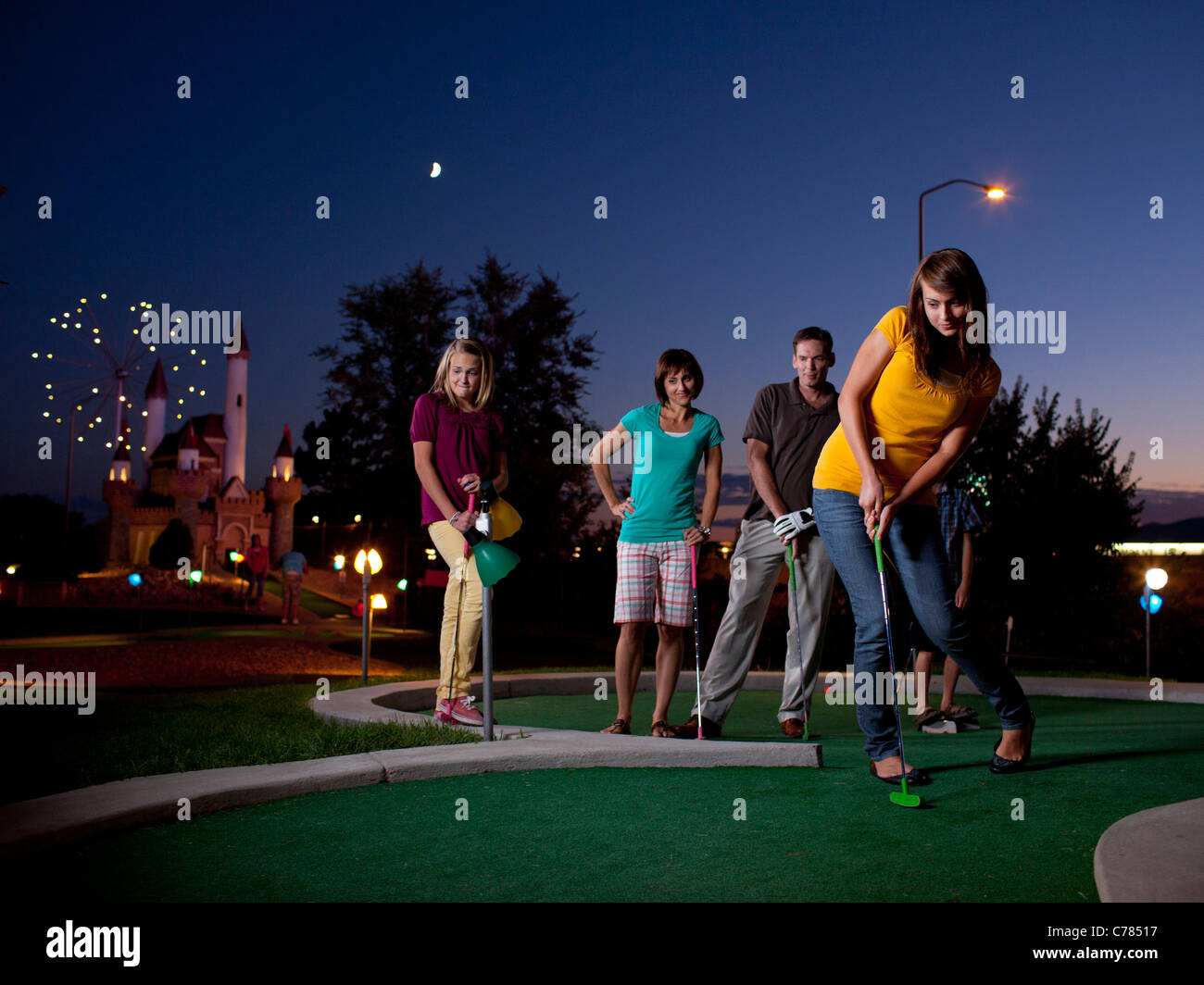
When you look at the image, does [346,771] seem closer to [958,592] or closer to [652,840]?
[652,840]

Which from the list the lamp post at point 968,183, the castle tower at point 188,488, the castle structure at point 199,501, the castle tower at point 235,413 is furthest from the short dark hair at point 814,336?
the castle tower at point 235,413

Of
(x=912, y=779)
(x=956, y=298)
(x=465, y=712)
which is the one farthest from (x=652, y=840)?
(x=465, y=712)

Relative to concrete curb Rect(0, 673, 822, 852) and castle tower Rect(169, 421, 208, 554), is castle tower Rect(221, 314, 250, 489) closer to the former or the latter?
castle tower Rect(169, 421, 208, 554)

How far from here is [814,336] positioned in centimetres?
578

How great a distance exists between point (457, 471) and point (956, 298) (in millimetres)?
3016

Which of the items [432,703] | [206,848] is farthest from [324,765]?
[432,703]

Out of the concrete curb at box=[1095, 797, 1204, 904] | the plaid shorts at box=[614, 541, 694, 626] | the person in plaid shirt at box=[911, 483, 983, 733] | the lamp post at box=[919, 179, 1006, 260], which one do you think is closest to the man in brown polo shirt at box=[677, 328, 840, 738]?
the plaid shorts at box=[614, 541, 694, 626]

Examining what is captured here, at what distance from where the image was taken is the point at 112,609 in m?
29.7

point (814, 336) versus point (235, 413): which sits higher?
point (235, 413)

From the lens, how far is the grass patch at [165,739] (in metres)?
4.54

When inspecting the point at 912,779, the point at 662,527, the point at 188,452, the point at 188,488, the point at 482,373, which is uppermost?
the point at 188,452

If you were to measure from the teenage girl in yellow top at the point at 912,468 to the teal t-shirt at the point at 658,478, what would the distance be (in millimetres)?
1278

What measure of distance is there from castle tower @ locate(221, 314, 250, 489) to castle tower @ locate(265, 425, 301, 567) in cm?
517

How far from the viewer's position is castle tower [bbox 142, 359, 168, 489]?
69812 mm
